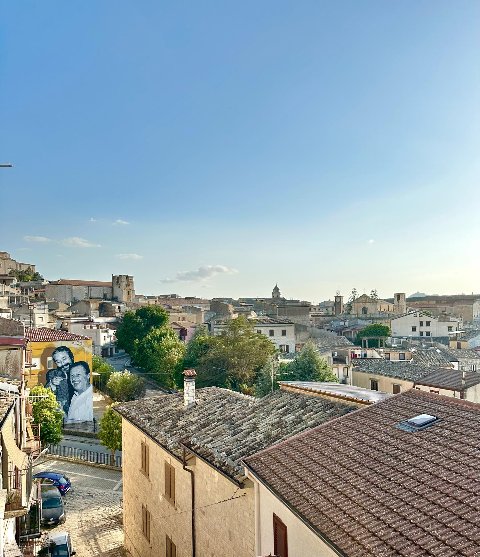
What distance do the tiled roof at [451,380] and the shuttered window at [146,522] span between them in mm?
16131

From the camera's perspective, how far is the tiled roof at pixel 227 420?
1099cm

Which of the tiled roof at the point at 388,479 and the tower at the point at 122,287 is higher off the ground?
the tower at the point at 122,287

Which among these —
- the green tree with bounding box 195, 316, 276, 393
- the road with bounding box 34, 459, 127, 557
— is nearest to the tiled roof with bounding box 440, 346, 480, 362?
the green tree with bounding box 195, 316, 276, 393

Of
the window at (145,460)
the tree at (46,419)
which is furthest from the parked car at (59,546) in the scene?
the tree at (46,419)

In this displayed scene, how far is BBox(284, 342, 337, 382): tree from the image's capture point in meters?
38.3

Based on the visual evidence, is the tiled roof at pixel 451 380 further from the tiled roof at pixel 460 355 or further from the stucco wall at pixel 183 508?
the tiled roof at pixel 460 355

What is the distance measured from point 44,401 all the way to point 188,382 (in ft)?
48.1

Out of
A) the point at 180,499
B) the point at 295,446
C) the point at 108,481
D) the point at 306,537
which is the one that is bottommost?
the point at 108,481

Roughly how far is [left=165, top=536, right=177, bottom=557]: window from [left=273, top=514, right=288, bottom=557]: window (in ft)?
20.2

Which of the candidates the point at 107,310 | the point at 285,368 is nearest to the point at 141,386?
the point at 285,368

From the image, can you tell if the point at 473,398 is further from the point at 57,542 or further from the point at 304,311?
the point at 304,311

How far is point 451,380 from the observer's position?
86.7 feet

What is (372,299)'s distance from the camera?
4609 inches

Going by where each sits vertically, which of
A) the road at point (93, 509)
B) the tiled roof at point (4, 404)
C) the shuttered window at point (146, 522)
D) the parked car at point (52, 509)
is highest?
the tiled roof at point (4, 404)
